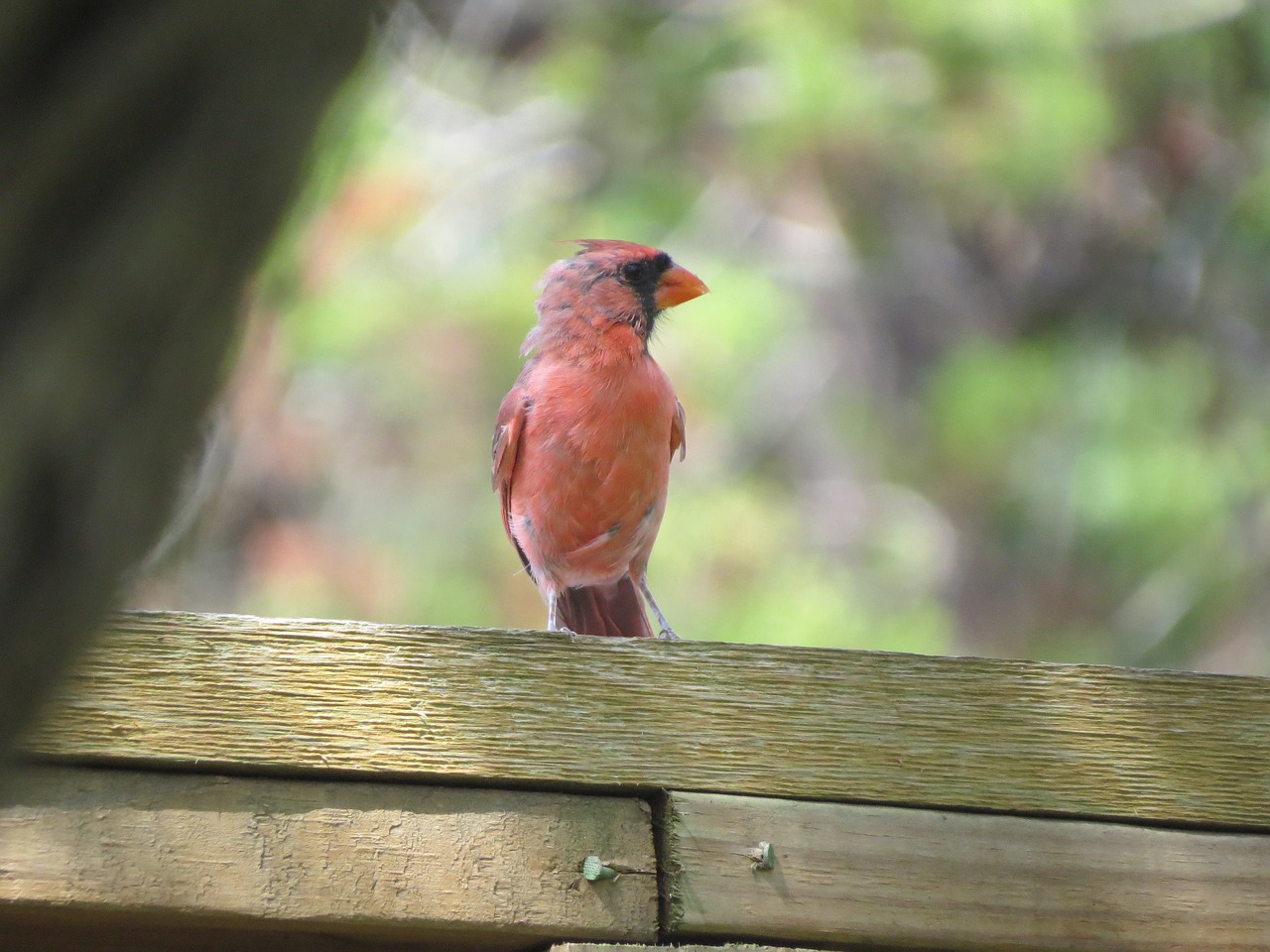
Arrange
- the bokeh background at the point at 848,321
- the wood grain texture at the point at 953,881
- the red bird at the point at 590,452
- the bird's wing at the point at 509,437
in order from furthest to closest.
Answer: the bokeh background at the point at 848,321, the bird's wing at the point at 509,437, the red bird at the point at 590,452, the wood grain texture at the point at 953,881

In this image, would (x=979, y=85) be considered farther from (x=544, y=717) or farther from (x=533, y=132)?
(x=544, y=717)

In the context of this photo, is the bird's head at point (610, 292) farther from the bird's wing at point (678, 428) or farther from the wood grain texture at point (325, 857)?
the wood grain texture at point (325, 857)

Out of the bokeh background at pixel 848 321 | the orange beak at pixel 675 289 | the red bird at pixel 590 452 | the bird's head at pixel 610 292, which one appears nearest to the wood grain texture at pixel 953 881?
the red bird at pixel 590 452

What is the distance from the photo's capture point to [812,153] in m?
7.11

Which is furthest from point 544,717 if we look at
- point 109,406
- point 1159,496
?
point 1159,496

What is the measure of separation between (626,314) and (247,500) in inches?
193

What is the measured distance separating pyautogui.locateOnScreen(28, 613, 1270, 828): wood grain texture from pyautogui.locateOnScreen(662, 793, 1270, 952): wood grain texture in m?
0.03

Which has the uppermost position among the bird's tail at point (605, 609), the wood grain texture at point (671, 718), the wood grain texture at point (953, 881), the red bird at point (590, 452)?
the red bird at point (590, 452)

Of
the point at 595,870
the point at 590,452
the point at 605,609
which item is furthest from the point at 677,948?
the point at 605,609

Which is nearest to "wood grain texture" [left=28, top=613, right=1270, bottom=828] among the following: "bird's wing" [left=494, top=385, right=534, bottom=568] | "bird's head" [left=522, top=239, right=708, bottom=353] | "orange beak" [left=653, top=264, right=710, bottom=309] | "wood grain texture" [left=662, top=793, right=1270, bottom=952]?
"wood grain texture" [left=662, top=793, right=1270, bottom=952]

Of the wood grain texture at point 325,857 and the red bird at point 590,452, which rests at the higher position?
the red bird at point 590,452

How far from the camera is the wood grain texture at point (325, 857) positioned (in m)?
1.58

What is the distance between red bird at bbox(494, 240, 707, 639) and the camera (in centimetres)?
283

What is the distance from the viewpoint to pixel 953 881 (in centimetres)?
175
